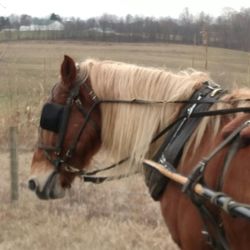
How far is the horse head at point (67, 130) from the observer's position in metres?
3.37

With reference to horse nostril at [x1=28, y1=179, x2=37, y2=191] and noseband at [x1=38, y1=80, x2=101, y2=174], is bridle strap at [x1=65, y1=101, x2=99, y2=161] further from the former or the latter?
horse nostril at [x1=28, y1=179, x2=37, y2=191]

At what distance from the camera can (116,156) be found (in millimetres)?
3396

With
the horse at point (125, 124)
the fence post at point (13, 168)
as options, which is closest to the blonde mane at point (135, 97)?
the horse at point (125, 124)

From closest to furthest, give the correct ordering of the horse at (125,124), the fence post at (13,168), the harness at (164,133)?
the harness at (164,133) → the horse at (125,124) → the fence post at (13,168)

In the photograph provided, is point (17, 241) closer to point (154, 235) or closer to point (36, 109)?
point (154, 235)

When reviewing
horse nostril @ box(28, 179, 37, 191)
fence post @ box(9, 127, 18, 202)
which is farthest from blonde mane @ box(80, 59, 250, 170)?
fence post @ box(9, 127, 18, 202)

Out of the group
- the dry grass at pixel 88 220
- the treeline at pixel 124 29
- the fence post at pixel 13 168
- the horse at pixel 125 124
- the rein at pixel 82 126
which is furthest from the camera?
the treeline at pixel 124 29

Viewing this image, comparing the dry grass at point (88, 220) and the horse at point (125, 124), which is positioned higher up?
the horse at point (125, 124)

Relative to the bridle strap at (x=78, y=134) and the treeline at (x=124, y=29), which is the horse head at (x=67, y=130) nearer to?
the bridle strap at (x=78, y=134)

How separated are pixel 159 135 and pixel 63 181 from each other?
854 mm

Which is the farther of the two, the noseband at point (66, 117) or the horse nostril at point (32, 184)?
the horse nostril at point (32, 184)

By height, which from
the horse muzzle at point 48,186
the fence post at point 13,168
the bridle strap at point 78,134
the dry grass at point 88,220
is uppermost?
the bridle strap at point 78,134

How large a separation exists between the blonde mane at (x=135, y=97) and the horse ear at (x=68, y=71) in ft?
0.25

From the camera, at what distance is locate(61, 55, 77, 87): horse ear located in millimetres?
3336
